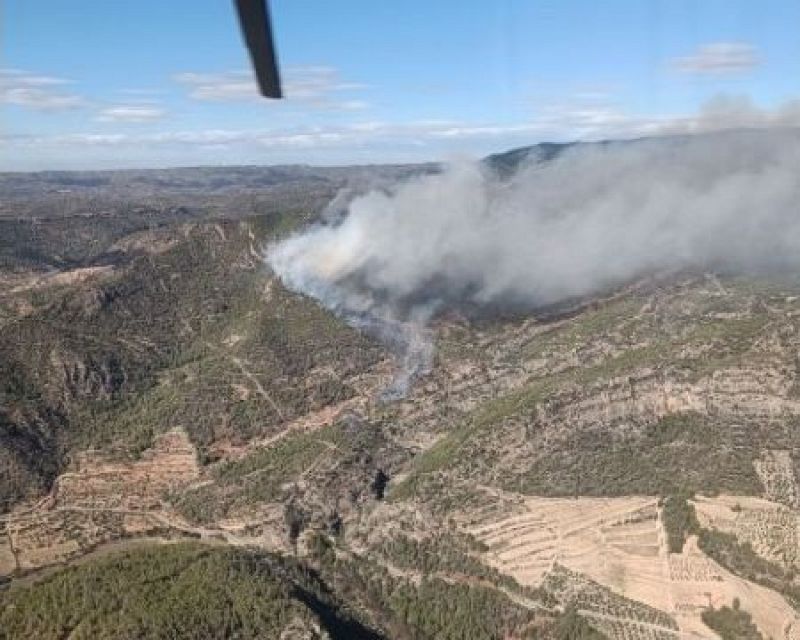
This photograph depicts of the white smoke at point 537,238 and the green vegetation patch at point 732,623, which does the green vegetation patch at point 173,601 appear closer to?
the green vegetation patch at point 732,623

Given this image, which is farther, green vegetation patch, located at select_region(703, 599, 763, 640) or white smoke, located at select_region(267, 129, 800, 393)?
white smoke, located at select_region(267, 129, 800, 393)

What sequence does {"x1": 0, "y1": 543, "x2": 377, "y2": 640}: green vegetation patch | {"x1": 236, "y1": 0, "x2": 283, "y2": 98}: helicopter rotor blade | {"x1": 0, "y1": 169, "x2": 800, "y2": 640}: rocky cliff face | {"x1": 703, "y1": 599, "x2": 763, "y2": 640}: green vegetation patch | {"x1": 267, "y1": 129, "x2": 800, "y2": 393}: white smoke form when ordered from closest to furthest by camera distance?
{"x1": 236, "y1": 0, "x2": 283, "y2": 98}: helicopter rotor blade
{"x1": 0, "y1": 543, "x2": 377, "y2": 640}: green vegetation patch
{"x1": 703, "y1": 599, "x2": 763, "y2": 640}: green vegetation patch
{"x1": 0, "y1": 169, "x2": 800, "y2": 640}: rocky cliff face
{"x1": 267, "y1": 129, "x2": 800, "y2": 393}: white smoke

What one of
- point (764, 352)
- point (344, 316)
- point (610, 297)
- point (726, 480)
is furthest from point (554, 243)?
point (726, 480)

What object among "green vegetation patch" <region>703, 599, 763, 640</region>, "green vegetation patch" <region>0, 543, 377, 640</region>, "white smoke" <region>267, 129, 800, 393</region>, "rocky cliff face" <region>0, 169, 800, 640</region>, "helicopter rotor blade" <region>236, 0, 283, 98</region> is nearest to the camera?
"helicopter rotor blade" <region>236, 0, 283, 98</region>

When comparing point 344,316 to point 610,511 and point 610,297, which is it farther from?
point 610,511

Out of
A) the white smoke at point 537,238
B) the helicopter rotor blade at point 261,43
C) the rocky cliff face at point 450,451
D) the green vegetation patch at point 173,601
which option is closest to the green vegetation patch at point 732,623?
the rocky cliff face at point 450,451

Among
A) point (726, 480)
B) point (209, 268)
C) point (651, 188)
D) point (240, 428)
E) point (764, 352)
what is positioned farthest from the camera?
point (651, 188)

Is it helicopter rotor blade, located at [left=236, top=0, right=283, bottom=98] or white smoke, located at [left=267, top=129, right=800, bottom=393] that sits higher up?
helicopter rotor blade, located at [left=236, top=0, right=283, bottom=98]

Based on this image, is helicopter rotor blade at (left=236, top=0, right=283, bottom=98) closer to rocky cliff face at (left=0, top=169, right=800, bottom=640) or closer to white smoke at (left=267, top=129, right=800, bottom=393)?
rocky cliff face at (left=0, top=169, right=800, bottom=640)

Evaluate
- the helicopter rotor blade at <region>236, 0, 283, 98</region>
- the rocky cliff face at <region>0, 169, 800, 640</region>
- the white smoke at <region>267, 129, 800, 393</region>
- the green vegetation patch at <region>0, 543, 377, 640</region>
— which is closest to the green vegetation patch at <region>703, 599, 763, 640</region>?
the rocky cliff face at <region>0, 169, 800, 640</region>
